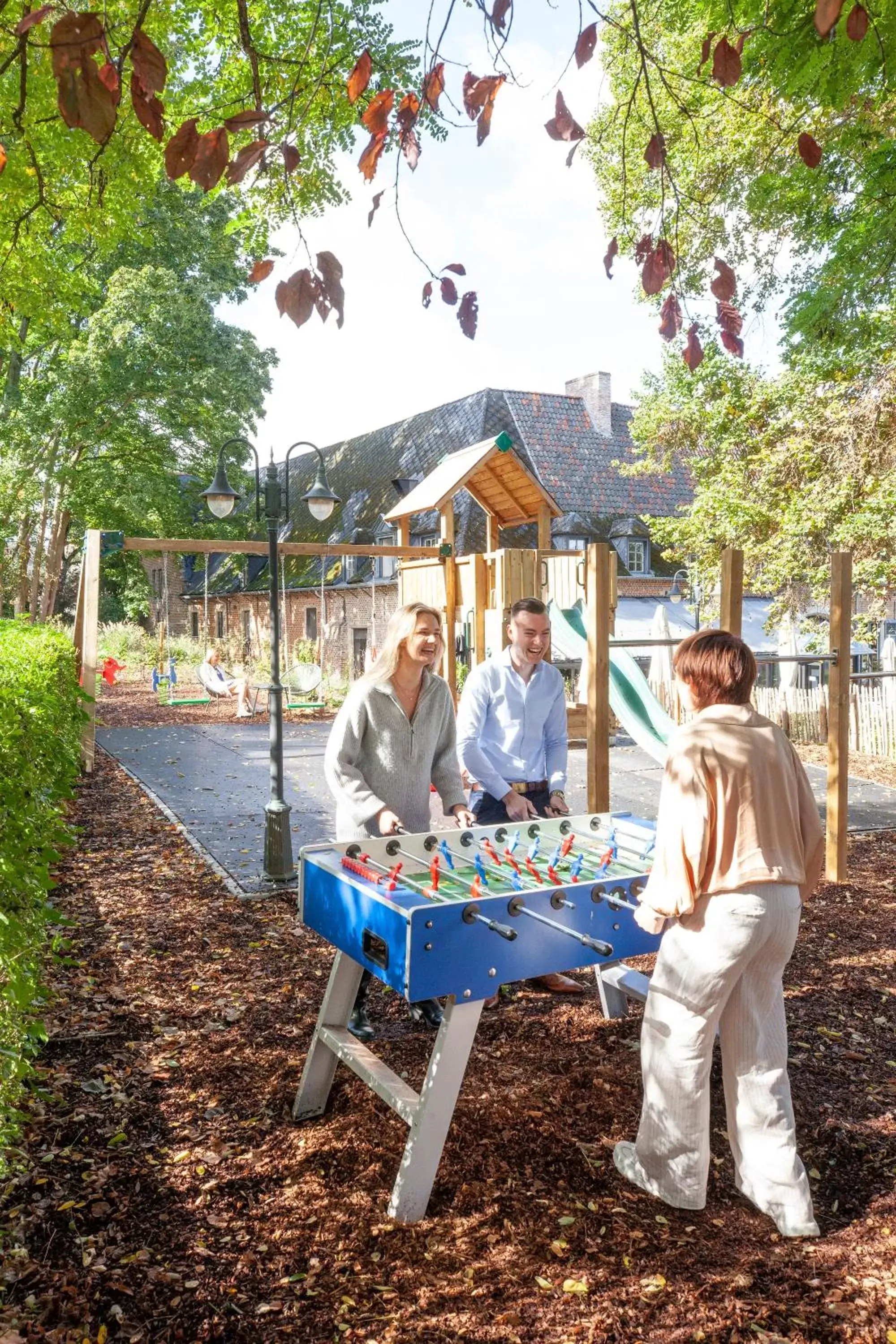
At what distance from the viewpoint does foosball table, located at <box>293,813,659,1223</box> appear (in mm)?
A: 2885

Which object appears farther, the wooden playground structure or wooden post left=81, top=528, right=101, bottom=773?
wooden post left=81, top=528, right=101, bottom=773

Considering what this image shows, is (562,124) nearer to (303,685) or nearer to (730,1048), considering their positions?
(730,1048)

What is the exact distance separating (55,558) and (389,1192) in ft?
81.8

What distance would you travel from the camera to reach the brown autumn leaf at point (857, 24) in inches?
75.0

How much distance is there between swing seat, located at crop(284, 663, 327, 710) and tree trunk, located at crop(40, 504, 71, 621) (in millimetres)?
7892

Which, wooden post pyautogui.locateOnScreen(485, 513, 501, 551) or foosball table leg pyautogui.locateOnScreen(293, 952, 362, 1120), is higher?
wooden post pyautogui.locateOnScreen(485, 513, 501, 551)

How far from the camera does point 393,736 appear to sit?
4172 mm

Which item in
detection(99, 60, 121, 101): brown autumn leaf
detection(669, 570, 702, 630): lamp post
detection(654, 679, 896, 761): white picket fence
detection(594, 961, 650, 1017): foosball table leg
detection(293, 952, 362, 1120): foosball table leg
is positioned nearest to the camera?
detection(99, 60, 121, 101): brown autumn leaf

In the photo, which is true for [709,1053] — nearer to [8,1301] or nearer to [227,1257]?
[227,1257]

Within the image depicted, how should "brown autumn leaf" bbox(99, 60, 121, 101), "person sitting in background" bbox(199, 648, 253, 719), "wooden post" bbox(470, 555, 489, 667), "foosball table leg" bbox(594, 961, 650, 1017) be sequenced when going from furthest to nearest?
"person sitting in background" bbox(199, 648, 253, 719) → "wooden post" bbox(470, 555, 489, 667) → "foosball table leg" bbox(594, 961, 650, 1017) → "brown autumn leaf" bbox(99, 60, 121, 101)

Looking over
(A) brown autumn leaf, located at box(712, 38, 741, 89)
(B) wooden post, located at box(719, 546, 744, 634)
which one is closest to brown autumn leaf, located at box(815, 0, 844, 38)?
(A) brown autumn leaf, located at box(712, 38, 741, 89)

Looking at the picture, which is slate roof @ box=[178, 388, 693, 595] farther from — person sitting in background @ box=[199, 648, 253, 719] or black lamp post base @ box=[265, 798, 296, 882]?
black lamp post base @ box=[265, 798, 296, 882]

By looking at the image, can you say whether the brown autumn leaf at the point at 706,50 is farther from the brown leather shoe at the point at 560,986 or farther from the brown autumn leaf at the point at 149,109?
the brown leather shoe at the point at 560,986

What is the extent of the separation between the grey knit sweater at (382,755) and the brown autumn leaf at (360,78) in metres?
2.33
